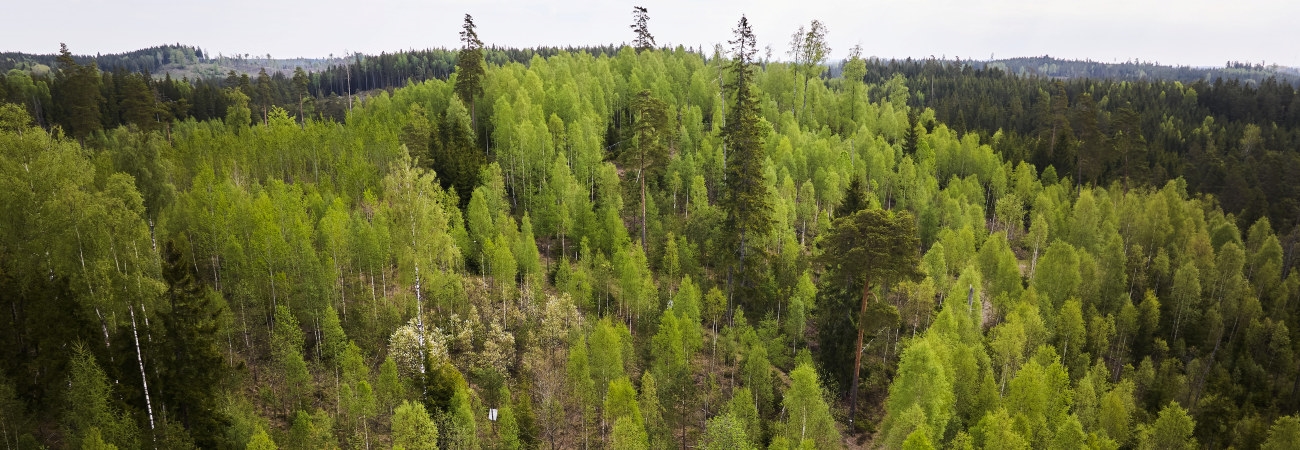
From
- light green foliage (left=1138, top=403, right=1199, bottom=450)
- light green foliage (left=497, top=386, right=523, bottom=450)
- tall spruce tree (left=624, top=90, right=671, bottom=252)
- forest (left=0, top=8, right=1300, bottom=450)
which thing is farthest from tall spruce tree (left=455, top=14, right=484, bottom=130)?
light green foliage (left=1138, top=403, right=1199, bottom=450)

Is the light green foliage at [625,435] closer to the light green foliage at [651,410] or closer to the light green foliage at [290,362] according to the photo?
the light green foliage at [651,410]

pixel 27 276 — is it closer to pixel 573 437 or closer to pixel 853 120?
pixel 573 437

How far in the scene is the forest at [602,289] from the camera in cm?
3409

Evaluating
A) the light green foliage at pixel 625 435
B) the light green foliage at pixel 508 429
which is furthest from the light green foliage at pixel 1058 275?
the light green foliage at pixel 508 429

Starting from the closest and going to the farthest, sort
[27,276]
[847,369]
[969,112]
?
[27,276] → [847,369] → [969,112]

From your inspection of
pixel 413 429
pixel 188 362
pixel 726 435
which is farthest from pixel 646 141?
pixel 188 362

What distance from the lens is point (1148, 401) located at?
61031 mm

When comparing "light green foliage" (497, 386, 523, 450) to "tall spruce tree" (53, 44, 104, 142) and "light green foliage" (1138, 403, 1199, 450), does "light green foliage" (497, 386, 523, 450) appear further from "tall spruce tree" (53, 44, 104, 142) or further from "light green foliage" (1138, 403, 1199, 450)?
"tall spruce tree" (53, 44, 104, 142)

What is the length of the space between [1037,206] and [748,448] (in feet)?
210

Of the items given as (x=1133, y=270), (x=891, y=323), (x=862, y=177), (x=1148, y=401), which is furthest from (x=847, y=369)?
(x=1133, y=270)

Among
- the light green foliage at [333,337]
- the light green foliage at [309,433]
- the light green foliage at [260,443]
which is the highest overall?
the light green foliage at [333,337]

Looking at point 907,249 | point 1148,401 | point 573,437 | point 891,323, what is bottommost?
point 1148,401

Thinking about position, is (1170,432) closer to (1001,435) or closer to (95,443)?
(1001,435)

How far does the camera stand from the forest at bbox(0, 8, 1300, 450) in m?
34.1
